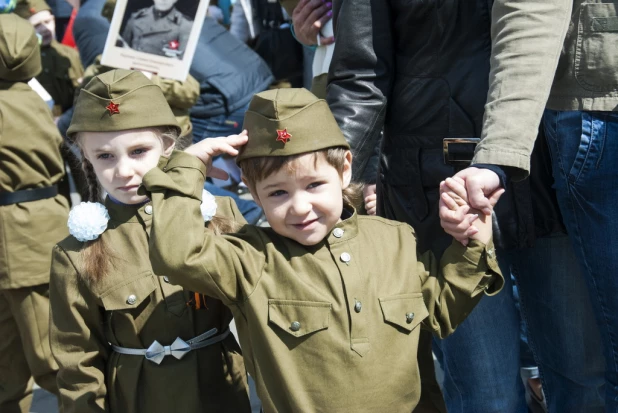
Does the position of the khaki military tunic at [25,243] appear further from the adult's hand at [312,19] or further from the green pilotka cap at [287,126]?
the green pilotka cap at [287,126]

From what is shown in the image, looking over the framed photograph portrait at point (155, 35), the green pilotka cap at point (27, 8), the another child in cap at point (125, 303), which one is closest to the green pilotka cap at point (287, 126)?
the another child in cap at point (125, 303)

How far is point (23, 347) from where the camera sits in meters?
4.01

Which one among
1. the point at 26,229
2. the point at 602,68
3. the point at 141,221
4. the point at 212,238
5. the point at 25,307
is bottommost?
the point at 25,307

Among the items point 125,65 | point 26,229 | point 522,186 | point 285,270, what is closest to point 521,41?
point 522,186

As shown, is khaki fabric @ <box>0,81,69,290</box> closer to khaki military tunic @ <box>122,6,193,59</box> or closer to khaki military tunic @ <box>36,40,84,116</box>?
khaki military tunic @ <box>122,6,193,59</box>

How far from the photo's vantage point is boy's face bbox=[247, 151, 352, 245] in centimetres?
219

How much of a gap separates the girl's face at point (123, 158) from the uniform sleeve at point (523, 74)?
1041mm

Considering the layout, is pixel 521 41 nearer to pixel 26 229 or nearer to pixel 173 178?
pixel 173 178

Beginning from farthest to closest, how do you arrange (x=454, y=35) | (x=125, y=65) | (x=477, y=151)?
(x=125, y=65), (x=454, y=35), (x=477, y=151)

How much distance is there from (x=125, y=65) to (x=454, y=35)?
8.67 feet

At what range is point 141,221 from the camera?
270 cm

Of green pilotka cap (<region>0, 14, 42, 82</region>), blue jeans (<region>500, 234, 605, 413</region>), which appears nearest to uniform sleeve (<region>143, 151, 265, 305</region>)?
blue jeans (<region>500, 234, 605, 413</region>)

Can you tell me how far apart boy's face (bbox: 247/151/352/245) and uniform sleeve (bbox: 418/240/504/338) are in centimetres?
29

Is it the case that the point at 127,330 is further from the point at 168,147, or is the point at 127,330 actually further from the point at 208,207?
the point at 168,147
